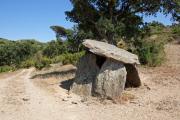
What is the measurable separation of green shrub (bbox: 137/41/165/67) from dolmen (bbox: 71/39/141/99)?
21.3 ft

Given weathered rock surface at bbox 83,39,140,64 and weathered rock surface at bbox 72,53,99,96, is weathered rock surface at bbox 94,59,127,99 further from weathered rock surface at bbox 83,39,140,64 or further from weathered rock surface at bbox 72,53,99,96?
weathered rock surface at bbox 72,53,99,96

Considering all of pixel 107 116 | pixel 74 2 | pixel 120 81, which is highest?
pixel 74 2

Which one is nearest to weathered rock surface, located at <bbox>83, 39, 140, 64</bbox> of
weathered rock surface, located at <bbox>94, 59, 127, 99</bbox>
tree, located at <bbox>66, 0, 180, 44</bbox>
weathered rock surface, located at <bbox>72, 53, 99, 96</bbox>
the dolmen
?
the dolmen

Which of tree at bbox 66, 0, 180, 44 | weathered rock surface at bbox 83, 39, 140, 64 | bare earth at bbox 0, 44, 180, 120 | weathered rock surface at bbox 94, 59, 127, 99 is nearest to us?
bare earth at bbox 0, 44, 180, 120

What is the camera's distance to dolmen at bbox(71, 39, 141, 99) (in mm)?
11336

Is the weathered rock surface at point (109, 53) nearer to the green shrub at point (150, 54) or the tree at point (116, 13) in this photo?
the tree at point (116, 13)

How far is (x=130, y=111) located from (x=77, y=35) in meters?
11.0

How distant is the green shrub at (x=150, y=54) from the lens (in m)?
18.9

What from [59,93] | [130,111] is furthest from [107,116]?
[59,93]

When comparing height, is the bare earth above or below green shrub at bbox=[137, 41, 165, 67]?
below

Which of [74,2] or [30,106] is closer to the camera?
[30,106]

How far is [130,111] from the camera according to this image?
9844 mm

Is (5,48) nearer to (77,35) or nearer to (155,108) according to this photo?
(77,35)

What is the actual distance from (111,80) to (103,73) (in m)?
0.37
